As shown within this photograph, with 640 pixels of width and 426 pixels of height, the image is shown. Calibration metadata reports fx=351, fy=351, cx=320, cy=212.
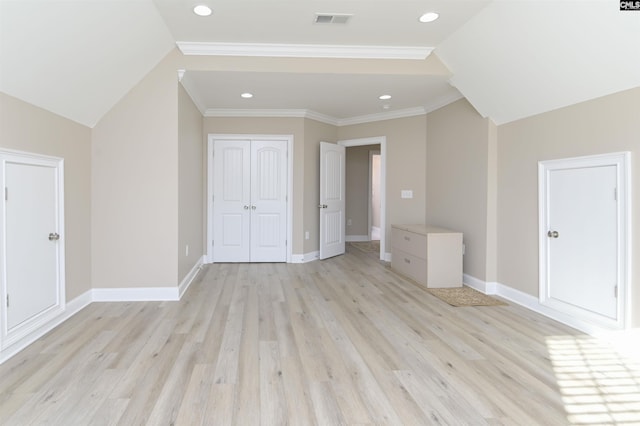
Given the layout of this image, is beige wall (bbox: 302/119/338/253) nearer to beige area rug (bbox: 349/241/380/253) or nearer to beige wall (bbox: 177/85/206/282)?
beige area rug (bbox: 349/241/380/253)

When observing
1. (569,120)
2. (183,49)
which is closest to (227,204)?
(183,49)

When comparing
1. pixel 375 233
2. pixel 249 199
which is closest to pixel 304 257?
pixel 249 199

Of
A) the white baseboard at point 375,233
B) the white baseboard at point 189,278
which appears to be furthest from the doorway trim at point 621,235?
the white baseboard at point 375,233

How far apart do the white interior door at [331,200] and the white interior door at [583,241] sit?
3.32 meters

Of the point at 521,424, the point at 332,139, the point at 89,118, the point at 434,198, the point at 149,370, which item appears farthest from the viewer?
the point at 332,139

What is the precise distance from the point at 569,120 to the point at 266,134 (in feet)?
13.2

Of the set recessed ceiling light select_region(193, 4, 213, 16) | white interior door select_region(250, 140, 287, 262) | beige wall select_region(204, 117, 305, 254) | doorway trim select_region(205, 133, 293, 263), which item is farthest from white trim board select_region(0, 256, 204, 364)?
recessed ceiling light select_region(193, 4, 213, 16)

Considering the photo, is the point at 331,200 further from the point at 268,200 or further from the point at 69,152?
the point at 69,152

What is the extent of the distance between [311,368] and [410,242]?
278 centimetres

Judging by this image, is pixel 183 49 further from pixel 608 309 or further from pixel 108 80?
pixel 608 309

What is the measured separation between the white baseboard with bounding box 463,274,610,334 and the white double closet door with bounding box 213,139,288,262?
9.70ft

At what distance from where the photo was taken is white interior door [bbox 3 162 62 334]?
2.47m

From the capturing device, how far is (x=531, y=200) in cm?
353

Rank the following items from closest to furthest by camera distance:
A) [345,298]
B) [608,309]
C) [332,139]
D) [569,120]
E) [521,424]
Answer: [521,424], [608,309], [569,120], [345,298], [332,139]
